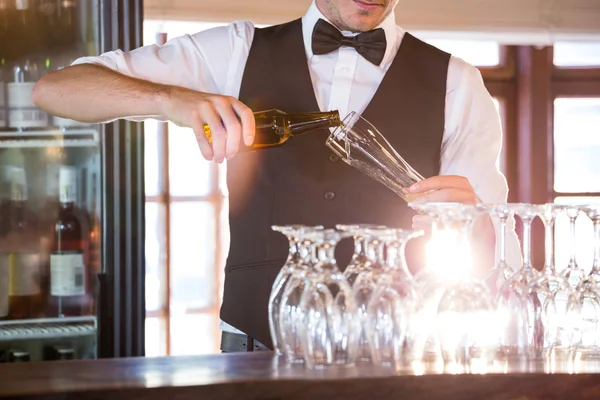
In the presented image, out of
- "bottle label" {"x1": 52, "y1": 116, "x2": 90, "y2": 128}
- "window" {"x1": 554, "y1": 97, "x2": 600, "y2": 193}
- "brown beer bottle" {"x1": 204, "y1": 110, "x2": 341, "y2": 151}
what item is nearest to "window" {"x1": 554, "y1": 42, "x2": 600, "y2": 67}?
"window" {"x1": 554, "y1": 97, "x2": 600, "y2": 193}

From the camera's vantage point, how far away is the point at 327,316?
4.00 feet

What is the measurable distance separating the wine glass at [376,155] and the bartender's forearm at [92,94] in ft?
1.37

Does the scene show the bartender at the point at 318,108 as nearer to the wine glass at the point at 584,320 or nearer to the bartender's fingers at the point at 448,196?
the bartender's fingers at the point at 448,196

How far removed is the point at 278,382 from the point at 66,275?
57.4 inches

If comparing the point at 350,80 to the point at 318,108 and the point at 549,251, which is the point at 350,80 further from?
the point at 549,251

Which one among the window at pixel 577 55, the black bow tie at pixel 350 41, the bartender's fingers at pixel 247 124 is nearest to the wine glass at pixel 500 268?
the bartender's fingers at pixel 247 124

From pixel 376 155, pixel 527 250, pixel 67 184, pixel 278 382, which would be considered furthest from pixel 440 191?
pixel 67 184

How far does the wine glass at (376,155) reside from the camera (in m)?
1.53

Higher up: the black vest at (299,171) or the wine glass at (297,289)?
the black vest at (299,171)

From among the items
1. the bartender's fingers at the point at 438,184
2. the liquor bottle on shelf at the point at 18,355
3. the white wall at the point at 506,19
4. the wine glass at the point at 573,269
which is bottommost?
the liquor bottle on shelf at the point at 18,355

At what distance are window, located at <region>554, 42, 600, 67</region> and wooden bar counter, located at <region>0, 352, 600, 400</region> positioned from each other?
112 inches

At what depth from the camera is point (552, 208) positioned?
127 centimetres

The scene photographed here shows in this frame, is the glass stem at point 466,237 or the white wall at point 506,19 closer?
the glass stem at point 466,237

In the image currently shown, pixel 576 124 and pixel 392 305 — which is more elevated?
pixel 576 124
